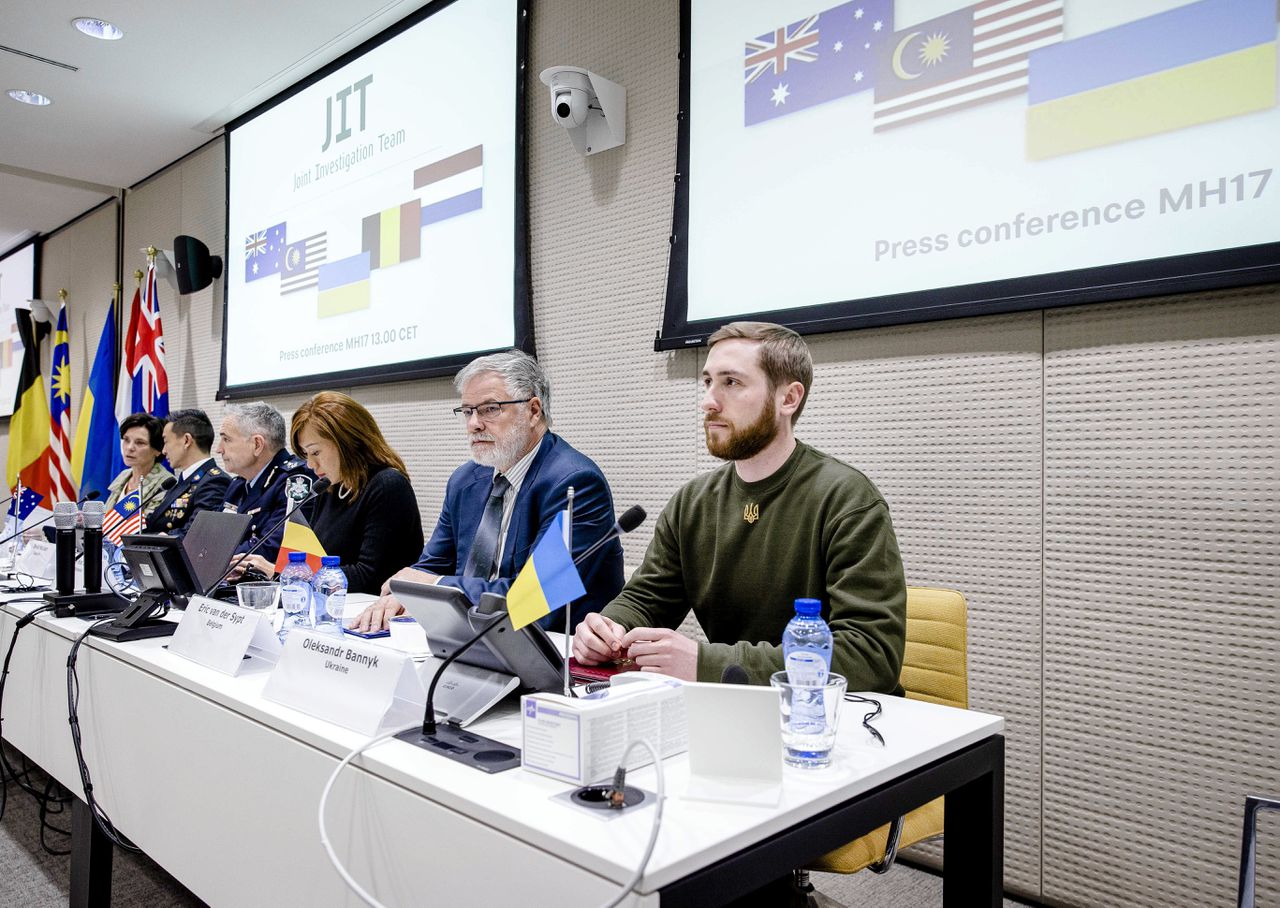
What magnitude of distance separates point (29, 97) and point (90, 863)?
4.22 m

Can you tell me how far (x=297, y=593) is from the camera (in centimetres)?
175

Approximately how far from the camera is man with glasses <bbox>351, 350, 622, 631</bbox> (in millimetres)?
2000

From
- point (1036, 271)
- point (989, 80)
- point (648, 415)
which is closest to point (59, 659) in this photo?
point (648, 415)

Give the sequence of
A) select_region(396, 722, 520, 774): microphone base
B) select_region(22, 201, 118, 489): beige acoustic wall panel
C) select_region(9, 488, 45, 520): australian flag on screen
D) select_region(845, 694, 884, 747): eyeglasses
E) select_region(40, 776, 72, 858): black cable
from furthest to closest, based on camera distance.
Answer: select_region(22, 201, 118, 489): beige acoustic wall panel < select_region(9, 488, 45, 520): australian flag on screen < select_region(40, 776, 72, 858): black cable < select_region(845, 694, 884, 747): eyeglasses < select_region(396, 722, 520, 774): microphone base

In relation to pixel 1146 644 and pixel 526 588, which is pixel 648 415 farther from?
pixel 526 588

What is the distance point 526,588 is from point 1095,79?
1.61 metres

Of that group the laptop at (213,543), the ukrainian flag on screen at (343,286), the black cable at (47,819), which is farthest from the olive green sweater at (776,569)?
the ukrainian flag on screen at (343,286)

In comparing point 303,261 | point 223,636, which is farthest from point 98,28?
point 223,636

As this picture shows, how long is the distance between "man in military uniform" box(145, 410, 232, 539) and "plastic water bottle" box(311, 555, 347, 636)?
4.69ft

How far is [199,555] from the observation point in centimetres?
185

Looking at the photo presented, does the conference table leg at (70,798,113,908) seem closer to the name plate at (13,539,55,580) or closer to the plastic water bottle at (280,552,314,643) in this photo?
the plastic water bottle at (280,552,314,643)

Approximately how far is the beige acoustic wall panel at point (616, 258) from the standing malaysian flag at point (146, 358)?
2989 millimetres

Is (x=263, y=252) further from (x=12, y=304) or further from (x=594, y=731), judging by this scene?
(x=12, y=304)

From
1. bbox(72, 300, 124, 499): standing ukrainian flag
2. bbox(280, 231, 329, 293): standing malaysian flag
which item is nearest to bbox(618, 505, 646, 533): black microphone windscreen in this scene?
bbox(280, 231, 329, 293): standing malaysian flag
